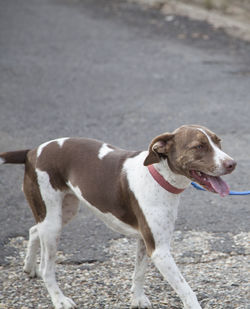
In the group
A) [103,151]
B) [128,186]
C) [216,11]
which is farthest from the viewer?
[216,11]

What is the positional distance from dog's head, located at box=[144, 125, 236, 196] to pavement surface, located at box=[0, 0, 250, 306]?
139 cm

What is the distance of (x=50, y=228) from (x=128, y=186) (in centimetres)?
75

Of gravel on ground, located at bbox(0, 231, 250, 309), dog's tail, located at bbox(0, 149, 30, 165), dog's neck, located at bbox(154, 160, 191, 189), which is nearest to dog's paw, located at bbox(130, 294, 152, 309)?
gravel on ground, located at bbox(0, 231, 250, 309)


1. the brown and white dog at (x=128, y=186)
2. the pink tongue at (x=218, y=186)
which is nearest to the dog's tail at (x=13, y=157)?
the brown and white dog at (x=128, y=186)

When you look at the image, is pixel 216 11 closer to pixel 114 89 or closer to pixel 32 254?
pixel 114 89

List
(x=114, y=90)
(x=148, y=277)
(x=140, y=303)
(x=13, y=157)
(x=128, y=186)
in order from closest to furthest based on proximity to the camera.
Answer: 1. (x=128, y=186)
2. (x=140, y=303)
3. (x=13, y=157)
4. (x=148, y=277)
5. (x=114, y=90)

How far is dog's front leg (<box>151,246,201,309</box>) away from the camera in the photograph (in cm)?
389

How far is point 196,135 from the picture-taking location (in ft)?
12.9

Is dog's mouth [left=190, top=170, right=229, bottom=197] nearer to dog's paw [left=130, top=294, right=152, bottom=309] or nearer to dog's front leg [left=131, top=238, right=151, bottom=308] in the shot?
dog's front leg [left=131, top=238, right=151, bottom=308]

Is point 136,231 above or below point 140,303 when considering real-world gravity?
above

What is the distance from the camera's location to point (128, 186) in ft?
13.8

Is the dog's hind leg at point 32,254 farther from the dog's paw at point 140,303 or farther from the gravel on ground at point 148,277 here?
the dog's paw at point 140,303

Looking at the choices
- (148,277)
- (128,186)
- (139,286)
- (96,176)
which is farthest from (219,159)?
(148,277)

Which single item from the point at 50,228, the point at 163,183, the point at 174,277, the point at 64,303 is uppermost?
the point at 163,183
